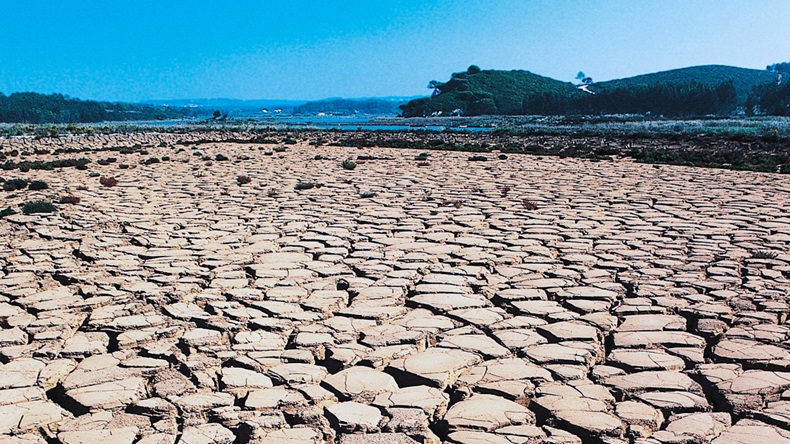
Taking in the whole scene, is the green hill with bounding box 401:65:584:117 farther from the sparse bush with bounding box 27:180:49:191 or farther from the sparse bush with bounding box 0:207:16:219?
the sparse bush with bounding box 0:207:16:219

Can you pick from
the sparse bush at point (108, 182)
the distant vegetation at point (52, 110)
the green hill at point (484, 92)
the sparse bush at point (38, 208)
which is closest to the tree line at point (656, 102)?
the green hill at point (484, 92)

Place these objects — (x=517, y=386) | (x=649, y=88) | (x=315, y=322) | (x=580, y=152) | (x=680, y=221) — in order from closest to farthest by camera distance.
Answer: (x=517, y=386) < (x=315, y=322) < (x=680, y=221) < (x=580, y=152) < (x=649, y=88)

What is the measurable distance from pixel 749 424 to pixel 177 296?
365cm

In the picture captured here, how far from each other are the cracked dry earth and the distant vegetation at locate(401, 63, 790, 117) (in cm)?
8525

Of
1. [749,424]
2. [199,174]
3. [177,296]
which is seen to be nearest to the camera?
[749,424]

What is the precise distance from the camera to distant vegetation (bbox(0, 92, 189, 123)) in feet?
347

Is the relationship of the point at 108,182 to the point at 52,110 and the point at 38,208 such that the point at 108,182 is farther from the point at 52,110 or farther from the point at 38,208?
the point at 52,110

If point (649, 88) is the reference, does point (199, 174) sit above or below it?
below

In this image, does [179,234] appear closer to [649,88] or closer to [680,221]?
[680,221]

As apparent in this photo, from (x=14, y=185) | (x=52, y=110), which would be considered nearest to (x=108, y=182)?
(x=14, y=185)

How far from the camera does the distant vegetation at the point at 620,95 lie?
3371 inches

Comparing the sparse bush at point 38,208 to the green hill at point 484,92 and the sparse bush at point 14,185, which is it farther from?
the green hill at point 484,92

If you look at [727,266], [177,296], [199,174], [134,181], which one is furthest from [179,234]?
[199,174]

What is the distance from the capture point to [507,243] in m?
6.51
